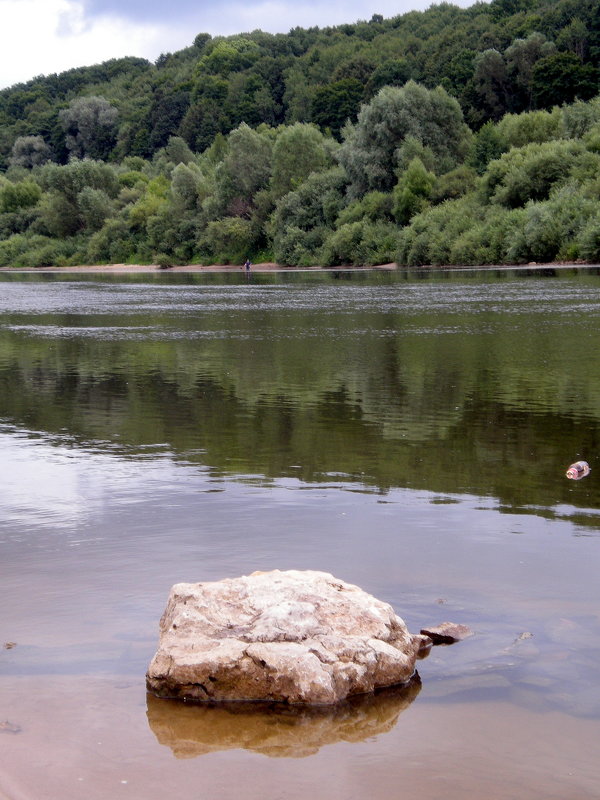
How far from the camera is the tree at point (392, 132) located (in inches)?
3812

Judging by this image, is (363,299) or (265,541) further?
(363,299)

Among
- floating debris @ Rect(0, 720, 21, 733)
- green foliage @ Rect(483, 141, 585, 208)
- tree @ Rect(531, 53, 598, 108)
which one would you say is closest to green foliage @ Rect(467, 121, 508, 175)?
green foliage @ Rect(483, 141, 585, 208)

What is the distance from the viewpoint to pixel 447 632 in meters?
6.71

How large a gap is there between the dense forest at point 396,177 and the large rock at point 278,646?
64119mm

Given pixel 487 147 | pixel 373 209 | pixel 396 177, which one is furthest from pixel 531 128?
pixel 373 209

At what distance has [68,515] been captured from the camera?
10258mm

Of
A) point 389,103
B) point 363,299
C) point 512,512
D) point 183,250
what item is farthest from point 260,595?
point 183,250

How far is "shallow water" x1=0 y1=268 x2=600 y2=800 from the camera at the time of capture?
5.36 metres

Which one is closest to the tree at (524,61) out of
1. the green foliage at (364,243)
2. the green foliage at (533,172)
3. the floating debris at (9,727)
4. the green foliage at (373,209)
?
the green foliage at (373,209)

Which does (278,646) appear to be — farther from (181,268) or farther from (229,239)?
(181,268)

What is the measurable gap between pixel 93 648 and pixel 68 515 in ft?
12.2

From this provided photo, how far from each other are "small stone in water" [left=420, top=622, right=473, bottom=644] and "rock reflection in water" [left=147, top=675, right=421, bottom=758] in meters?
0.67

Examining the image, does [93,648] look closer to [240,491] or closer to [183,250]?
[240,491]

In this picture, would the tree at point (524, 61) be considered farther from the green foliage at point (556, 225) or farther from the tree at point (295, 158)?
the green foliage at point (556, 225)
